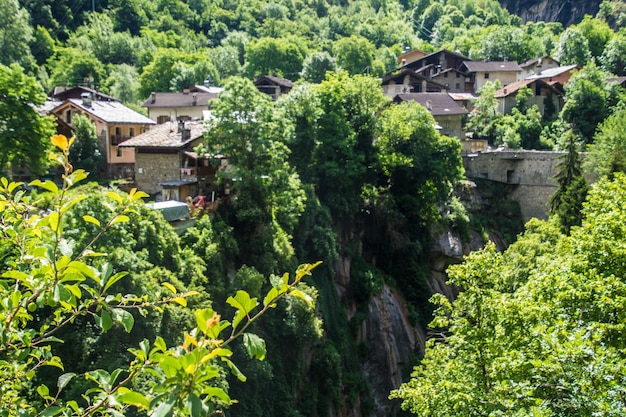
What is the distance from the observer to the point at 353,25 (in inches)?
5177

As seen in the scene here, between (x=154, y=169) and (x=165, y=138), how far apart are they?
6.31 ft

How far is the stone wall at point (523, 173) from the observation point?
52.5m

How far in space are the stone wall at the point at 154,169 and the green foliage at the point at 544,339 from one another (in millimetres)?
18384

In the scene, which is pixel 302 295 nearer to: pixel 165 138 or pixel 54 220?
pixel 54 220

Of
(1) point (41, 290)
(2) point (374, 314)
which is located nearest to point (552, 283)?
(1) point (41, 290)

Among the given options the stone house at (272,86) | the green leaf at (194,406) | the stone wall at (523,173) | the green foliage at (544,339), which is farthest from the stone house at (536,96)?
the green leaf at (194,406)

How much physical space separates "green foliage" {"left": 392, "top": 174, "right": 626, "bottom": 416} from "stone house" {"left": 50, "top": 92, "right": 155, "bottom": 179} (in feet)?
100

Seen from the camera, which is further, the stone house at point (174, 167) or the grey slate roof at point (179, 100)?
the grey slate roof at point (179, 100)

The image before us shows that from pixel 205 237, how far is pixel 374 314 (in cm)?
1438

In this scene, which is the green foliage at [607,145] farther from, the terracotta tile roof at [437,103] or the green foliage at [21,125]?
the green foliage at [21,125]

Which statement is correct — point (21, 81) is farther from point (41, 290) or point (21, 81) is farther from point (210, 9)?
point (210, 9)

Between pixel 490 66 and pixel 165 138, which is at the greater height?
pixel 490 66

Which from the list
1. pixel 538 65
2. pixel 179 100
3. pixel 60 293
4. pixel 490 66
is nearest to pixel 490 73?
pixel 490 66

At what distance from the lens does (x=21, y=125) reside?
32781mm
